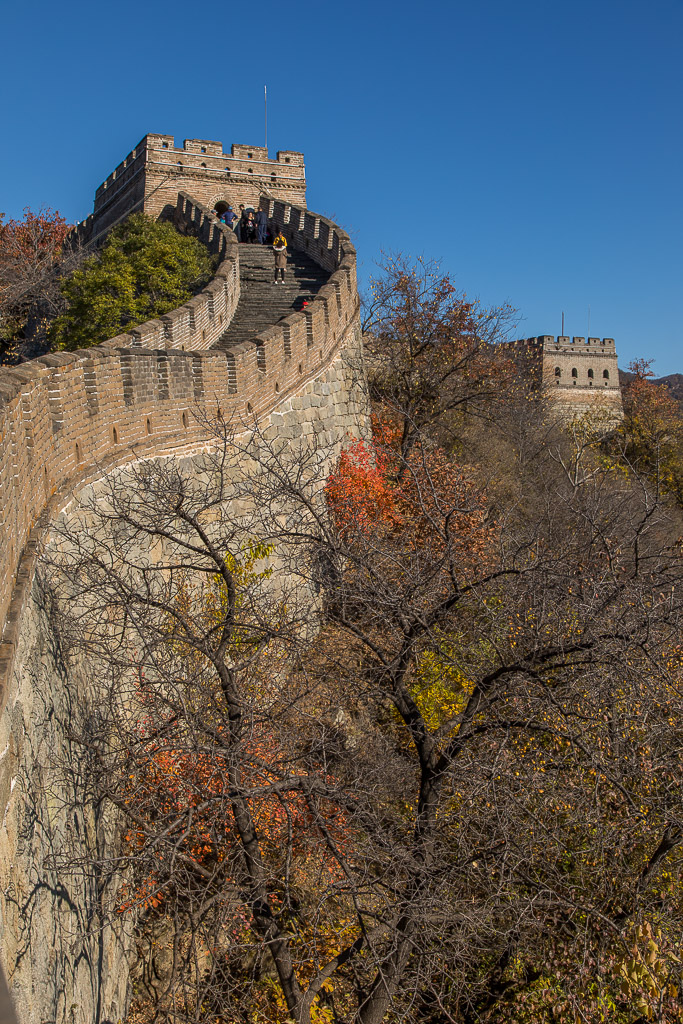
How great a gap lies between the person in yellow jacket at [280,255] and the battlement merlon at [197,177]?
159 inches

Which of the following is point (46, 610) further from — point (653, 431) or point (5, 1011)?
point (653, 431)

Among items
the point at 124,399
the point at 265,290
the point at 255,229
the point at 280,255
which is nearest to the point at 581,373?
the point at 255,229

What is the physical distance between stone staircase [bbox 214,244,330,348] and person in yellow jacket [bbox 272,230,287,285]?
113mm

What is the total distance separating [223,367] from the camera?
9516 mm

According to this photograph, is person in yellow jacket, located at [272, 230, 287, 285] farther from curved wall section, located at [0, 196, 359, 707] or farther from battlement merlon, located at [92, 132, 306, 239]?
battlement merlon, located at [92, 132, 306, 239]

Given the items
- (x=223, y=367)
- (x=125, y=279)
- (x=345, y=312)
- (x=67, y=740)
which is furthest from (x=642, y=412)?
(x=67, y=740)

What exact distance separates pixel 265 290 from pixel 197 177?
274 inches

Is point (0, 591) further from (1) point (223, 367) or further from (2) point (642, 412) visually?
(2) point (642, 412)

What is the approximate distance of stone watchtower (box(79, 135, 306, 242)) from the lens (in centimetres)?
2030

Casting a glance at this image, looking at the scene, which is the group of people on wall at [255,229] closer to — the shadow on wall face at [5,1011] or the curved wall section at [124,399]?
the curved wall section at [124,399]

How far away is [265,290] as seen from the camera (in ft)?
53.5

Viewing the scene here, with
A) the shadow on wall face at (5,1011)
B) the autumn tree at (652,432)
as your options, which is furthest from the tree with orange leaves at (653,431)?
the shadow on wall face at (5,1011)

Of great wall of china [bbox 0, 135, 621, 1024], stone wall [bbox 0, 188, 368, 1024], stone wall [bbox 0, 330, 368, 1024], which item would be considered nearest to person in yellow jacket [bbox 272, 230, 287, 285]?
great wall of china [bbox 0, 135, 621, 1024]

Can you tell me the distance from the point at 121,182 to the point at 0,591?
21123 mm
